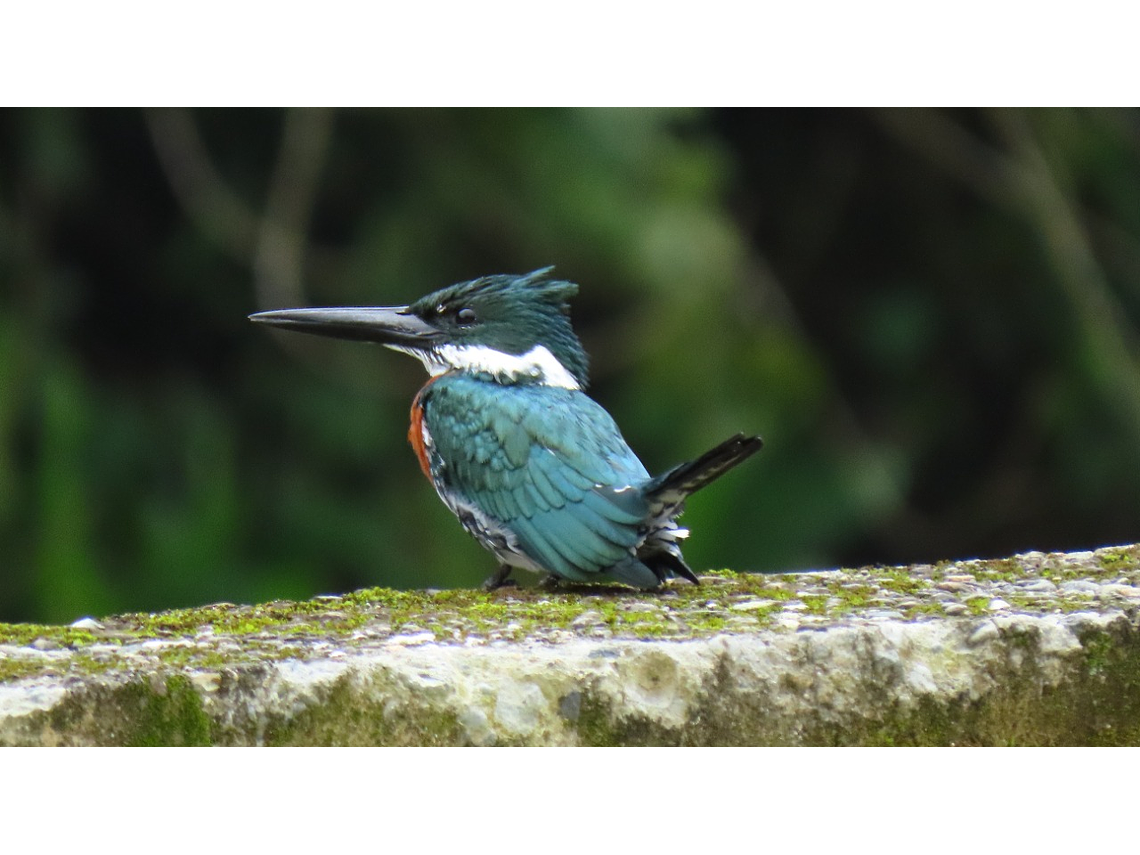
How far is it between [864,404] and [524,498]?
8265mm

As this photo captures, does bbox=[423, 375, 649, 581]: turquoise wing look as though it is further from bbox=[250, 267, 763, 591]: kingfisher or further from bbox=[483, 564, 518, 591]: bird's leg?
bbox=[483, 564, 518, 591]: bird's leg

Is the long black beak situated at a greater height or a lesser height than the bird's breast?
greater

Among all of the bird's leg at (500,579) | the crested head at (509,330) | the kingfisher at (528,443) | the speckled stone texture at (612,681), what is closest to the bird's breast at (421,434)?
the kingfisher at (528,443)

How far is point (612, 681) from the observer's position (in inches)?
120

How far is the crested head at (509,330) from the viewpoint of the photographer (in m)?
5.12

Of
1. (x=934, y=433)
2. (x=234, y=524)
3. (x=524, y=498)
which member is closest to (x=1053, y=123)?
(x=934, y=433)

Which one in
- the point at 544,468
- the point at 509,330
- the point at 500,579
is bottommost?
the point at 500,579

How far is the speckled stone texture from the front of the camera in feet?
9.66

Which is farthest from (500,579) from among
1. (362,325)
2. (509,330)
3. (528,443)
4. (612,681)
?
(612,681)

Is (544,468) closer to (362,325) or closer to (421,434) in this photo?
(421,434)

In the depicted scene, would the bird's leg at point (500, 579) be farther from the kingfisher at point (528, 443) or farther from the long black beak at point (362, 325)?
the long black beak at point (362, 325)

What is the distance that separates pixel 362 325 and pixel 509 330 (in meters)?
0.48

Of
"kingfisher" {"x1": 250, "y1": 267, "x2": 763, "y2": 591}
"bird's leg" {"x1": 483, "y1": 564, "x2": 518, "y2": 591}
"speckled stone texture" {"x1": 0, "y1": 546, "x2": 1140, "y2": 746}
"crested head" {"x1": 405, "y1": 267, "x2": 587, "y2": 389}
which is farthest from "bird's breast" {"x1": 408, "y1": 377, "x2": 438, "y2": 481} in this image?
"speckled stone texture" {"x1": 0, "y1": 546, "x2": 1140, "y2": 746}

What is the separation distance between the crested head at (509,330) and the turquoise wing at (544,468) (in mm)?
138
